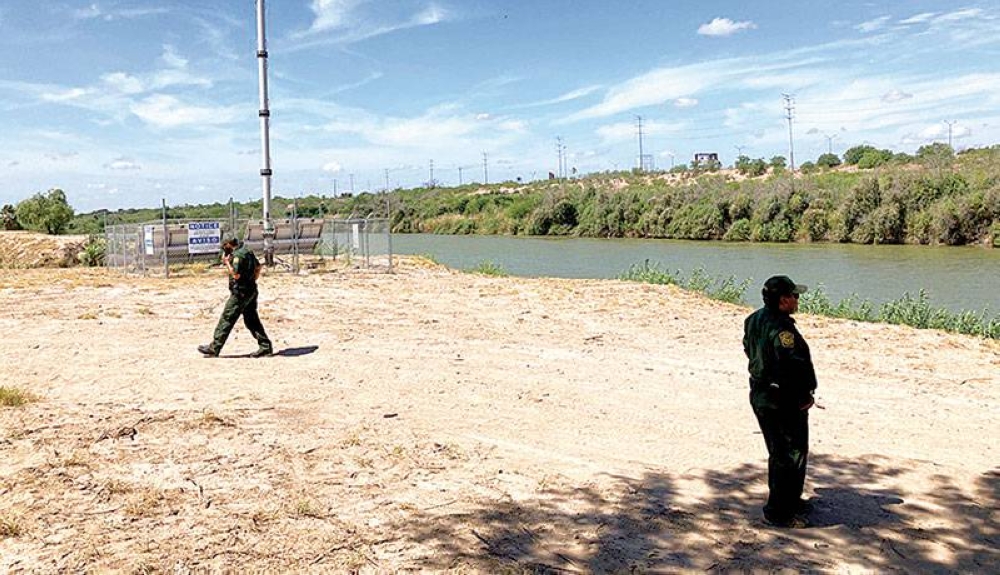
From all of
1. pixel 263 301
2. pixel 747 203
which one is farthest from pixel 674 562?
pixel 747 203

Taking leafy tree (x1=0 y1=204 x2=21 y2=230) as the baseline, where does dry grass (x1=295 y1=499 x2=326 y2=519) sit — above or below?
below

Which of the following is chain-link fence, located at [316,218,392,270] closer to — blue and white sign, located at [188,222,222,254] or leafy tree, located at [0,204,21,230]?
blue and white sign, located at [188,222,222,254]

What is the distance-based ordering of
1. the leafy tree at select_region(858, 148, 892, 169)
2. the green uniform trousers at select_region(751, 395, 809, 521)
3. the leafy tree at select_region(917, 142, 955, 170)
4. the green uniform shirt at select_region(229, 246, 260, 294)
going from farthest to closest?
the leafy tree at select_region(858, 148, 892, 169), the leafy tree at select_region(917, 142, 955, 170), the green uniform shirt at select_region(229, 246, 260, 294), the green uniform trousers at select_region(751, 395, 809, 521)

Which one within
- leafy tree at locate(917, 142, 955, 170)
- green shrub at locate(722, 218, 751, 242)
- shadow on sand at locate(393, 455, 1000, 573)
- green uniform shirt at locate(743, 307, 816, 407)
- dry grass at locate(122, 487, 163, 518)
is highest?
leafy tree at locate(917, 142, 955, 170)

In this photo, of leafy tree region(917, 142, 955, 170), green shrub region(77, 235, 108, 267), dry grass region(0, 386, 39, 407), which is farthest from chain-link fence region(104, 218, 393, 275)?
leafy tree region(917, 142, 955, 170)

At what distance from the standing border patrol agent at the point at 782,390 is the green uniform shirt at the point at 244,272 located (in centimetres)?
699

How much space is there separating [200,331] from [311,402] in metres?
5.42

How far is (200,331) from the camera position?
500 inches

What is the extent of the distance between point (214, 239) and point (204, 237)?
30 cm

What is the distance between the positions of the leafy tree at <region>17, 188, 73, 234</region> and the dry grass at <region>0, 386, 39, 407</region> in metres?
28.6

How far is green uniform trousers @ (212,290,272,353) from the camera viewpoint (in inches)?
404

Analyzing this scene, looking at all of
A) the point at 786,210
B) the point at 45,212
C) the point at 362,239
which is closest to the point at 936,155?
the point at 786,210

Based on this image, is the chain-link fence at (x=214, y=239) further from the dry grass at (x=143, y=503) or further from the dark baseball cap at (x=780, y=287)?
the dark baseball cap at (x=780, y=287)

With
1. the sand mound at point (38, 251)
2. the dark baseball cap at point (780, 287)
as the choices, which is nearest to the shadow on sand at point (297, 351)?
the dark baseball cap at point (780, 287)
